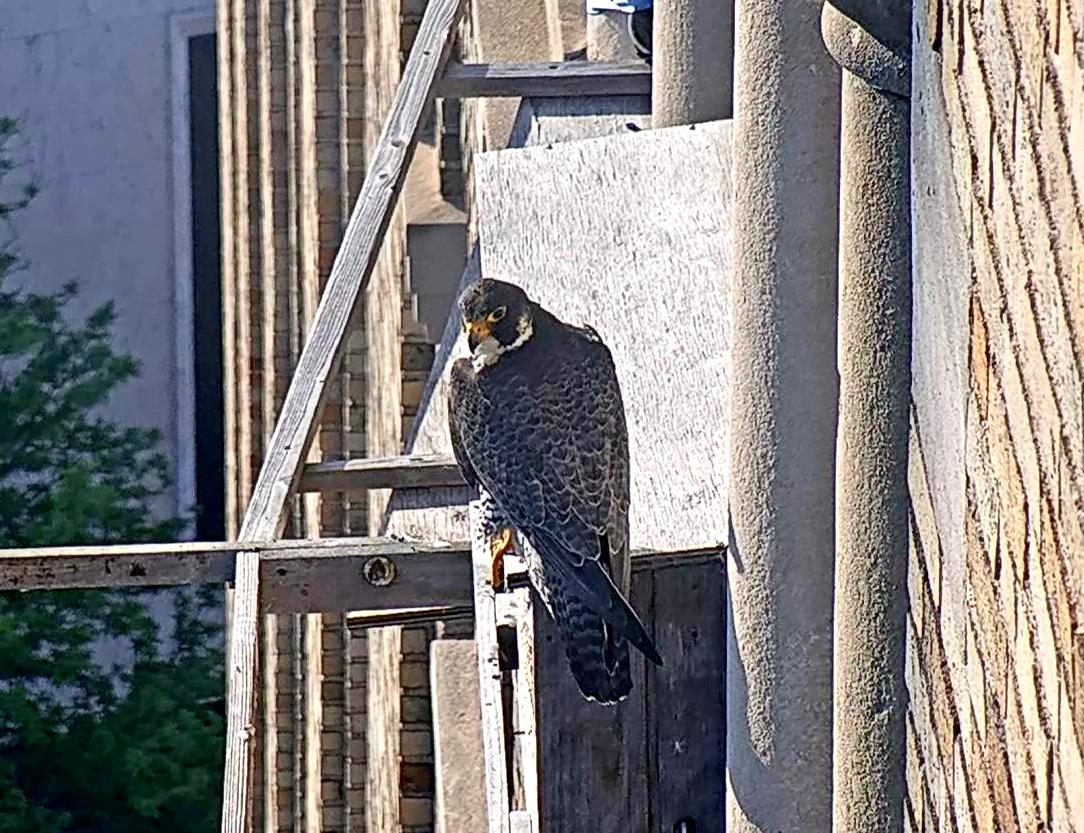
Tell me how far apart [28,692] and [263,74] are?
320cm

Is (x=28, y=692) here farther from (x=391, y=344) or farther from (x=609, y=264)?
(x=609, y=264)

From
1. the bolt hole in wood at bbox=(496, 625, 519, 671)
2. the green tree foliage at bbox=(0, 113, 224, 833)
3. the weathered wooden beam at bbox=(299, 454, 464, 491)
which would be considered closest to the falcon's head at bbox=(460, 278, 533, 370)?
the bolt hole in wood at bbox=(496, 625, 519, 671)

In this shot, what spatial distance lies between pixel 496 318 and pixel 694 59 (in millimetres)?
884

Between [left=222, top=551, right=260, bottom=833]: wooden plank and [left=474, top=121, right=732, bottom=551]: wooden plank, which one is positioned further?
[left=474, top=121, right=732, bottom=551]: wooden plank

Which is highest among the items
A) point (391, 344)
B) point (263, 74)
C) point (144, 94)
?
point (144, 94)

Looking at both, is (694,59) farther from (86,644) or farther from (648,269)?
(86,644)

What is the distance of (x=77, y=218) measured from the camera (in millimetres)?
15227

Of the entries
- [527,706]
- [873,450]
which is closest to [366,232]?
[527,706]

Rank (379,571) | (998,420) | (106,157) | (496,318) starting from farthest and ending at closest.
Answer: (106,157)
(496,318)
(379,571)
(998,420)

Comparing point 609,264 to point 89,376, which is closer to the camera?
point 609,264

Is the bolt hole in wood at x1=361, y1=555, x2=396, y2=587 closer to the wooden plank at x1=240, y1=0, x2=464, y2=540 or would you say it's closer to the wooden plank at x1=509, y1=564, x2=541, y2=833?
the wooden plank at x1=509, y1=564, x2=541, y2=833

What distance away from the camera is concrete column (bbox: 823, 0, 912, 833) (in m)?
2.23

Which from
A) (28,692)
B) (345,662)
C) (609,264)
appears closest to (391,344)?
(345,662)

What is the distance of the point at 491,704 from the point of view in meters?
3.72
